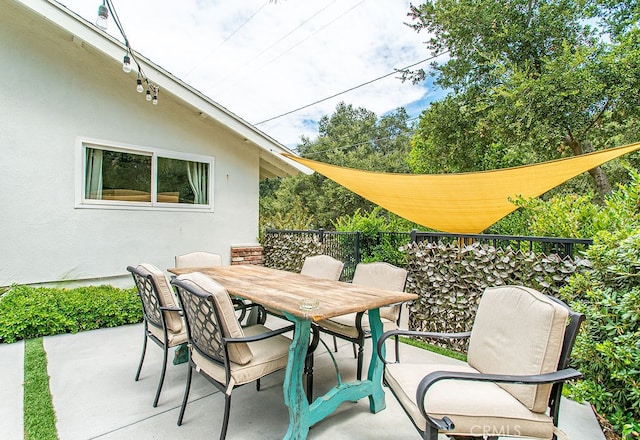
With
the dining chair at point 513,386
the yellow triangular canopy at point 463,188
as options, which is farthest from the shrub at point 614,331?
the yellow triangular canopy at point 463,188

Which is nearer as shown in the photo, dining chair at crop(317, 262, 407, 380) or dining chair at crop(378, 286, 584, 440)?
dining chair at crop(378, 286, 584, 440)

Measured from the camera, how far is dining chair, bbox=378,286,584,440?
1522 mm

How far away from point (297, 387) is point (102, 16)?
3554 millimetres

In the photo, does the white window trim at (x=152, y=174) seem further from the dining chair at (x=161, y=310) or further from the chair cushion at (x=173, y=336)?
the chair cushion at (x=173, y=336)

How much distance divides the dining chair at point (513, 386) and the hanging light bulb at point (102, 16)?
3.81 m

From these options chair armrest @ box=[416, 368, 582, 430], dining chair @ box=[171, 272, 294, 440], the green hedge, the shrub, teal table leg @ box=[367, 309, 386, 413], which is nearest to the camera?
chair armrest @ box=[416, 368, 582, 430]

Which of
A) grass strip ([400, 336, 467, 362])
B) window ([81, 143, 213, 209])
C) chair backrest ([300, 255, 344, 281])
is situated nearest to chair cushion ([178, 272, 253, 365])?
chair backrest ([300, 255, 344, 281])

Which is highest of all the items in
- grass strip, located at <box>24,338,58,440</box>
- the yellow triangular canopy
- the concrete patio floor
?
the yellow triangular canopy

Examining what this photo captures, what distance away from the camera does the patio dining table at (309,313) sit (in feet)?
6.54

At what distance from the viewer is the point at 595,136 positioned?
8625 mm

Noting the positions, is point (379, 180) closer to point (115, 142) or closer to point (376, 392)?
point (376, 392)

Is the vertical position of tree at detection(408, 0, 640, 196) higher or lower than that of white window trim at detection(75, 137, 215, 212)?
higher

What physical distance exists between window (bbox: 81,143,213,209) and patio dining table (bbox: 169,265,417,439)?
3022mm

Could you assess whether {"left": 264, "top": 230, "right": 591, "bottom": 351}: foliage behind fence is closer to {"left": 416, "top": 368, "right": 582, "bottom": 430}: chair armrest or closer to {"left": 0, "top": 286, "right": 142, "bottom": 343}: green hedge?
{"left": 416, "top": 368, "right": 582, "bottom": 430}: chair armrest
